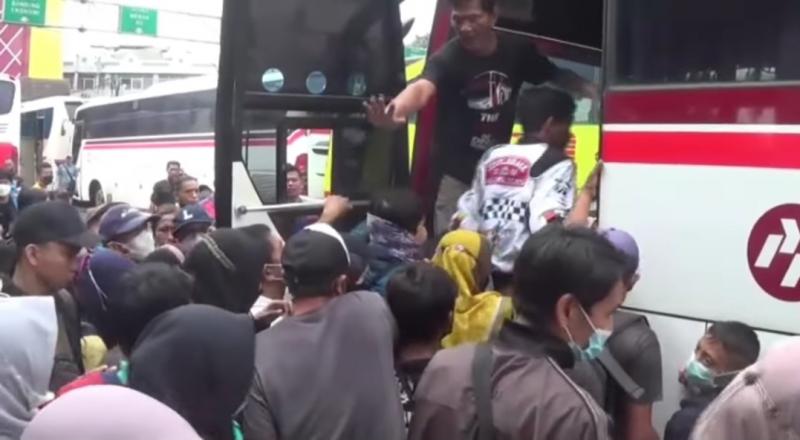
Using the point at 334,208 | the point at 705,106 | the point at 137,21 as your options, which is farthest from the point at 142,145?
the point at 705,106

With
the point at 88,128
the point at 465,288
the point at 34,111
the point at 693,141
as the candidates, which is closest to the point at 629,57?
the point at 693,141

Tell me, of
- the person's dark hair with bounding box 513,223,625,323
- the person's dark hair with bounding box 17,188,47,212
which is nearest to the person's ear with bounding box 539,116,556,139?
the person's dark hair with bounding box 513,223,625,323

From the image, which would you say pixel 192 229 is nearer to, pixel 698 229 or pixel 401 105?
pixel 401 105

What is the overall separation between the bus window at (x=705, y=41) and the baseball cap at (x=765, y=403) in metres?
2.02

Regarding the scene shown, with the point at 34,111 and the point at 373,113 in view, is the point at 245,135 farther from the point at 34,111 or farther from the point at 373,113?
the point at 34,111

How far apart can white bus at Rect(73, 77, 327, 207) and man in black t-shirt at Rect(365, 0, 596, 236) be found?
50.5 ft

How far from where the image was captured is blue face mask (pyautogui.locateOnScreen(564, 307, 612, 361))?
109 inches

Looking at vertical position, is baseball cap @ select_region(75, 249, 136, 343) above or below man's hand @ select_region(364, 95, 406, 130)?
below

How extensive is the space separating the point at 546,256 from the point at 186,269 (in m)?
1.79

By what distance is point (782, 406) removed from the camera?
79.7 inches

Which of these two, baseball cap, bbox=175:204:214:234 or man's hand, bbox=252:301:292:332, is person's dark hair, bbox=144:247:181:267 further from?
baseball cap, bbox=175:204:214:234

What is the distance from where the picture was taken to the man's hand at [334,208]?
5375mm

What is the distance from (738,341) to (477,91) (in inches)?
79.5

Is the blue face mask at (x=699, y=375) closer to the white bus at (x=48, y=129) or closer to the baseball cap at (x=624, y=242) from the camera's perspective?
the baseball cap at (x=624, y=242)
